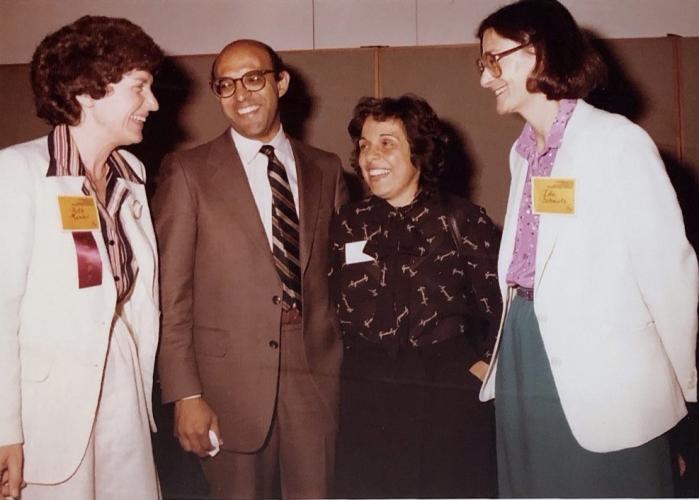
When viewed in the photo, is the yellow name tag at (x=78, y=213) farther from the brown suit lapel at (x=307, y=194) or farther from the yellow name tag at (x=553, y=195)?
the yellow name tag at (x=553, y=195)

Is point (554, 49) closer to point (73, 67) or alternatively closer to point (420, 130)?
point (420, 130)

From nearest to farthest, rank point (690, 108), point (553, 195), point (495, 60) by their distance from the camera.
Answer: point (553, 195), point (495, 60), point (690, 108)

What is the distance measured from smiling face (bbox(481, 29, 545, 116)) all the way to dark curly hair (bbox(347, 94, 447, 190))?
0.35 m

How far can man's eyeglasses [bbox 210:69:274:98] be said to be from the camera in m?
1.89

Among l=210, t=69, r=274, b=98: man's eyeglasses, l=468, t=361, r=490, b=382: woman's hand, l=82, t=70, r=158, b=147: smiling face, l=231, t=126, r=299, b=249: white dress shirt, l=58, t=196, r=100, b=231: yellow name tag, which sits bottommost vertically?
l=468, t=361, r=490, b=382: woman's hand

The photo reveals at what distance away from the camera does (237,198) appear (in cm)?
181

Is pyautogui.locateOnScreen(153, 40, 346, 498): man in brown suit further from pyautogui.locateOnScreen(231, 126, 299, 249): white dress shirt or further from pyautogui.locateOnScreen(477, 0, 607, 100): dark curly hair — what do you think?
pyautogui.locateOnScreen(477, 0, 607, 100): dark curly hair

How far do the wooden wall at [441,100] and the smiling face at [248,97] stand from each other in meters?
0.91

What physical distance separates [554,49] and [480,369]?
0.91 m

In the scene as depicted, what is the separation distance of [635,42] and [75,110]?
240 cm

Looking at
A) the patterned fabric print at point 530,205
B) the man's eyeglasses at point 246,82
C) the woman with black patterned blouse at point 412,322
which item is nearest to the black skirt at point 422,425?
the woman with black patterned blouse at point 412,322

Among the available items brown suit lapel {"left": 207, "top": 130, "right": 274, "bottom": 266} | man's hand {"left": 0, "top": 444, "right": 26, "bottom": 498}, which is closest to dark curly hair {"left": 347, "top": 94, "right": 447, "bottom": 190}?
brown suit lapel {"left": 207, "top": 130, "right": 274, "bottom": 266}

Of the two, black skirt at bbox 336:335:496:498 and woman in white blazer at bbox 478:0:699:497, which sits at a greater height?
Result: woman in white blazer at bbox 478:0:699:497

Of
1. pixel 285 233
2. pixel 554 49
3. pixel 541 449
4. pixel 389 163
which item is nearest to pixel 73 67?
pixel 285 233
